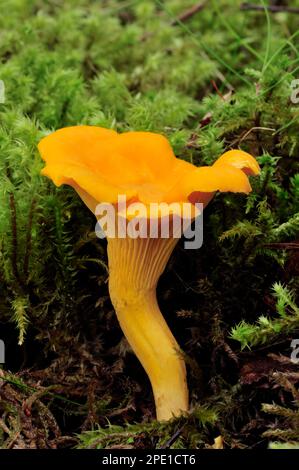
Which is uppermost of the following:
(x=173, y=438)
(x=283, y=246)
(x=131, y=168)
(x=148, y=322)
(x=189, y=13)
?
(x=189, y=13)

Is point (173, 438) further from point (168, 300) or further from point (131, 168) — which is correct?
point (131, 168)

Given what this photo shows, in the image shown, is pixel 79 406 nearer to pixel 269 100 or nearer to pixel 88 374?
pixel 88 374

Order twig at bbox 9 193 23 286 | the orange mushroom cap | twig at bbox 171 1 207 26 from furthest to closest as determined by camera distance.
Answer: twig at bbox 171 1 207 26
twig at bbox 9 193 23 286
the orange mushroom cap

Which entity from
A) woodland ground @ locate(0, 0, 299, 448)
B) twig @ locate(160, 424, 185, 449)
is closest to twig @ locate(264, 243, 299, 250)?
woodland ground @ locate(0, 0, 299, 448)

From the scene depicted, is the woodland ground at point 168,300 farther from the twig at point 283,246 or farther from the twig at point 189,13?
the twig at point 189,13

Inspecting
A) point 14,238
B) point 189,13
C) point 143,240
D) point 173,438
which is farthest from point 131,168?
point 189,13

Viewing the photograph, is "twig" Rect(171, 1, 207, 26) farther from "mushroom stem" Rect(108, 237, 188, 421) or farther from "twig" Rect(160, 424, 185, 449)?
"twig" Rect(160, 424, 185, 449)

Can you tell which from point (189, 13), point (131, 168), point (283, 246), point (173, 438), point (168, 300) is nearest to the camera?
point (173, 438)
